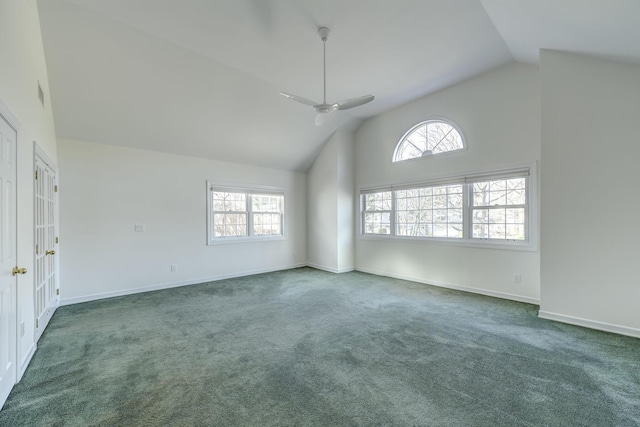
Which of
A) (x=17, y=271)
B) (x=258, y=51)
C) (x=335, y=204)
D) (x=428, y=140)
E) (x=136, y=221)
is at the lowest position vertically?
(x=17, y=271)

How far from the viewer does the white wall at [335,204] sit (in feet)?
20.8

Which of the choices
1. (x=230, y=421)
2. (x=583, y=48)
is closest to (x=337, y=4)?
(x=583, y=48)

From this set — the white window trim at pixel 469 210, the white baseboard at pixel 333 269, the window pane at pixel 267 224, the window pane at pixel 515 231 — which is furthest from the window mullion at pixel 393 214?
the window pane at pixel 267 224

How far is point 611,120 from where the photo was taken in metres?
3.09

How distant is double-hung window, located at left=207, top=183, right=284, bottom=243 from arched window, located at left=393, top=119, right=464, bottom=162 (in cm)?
295

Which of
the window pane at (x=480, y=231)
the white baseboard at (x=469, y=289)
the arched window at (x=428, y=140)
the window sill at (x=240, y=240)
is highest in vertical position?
the arched window at (x=428, y=140)

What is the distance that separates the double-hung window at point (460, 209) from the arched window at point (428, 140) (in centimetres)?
58

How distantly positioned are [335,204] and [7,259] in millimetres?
5039

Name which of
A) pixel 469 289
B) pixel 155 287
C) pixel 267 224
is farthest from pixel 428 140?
pixel 155 287

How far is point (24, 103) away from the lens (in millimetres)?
2506

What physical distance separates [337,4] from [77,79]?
3329mm

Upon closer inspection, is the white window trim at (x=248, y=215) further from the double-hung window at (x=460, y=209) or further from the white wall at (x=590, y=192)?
the white wall at (x=590, y=192)

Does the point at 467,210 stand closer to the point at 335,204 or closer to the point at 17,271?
the point at 335,204

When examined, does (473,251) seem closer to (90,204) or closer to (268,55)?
(268,55)
